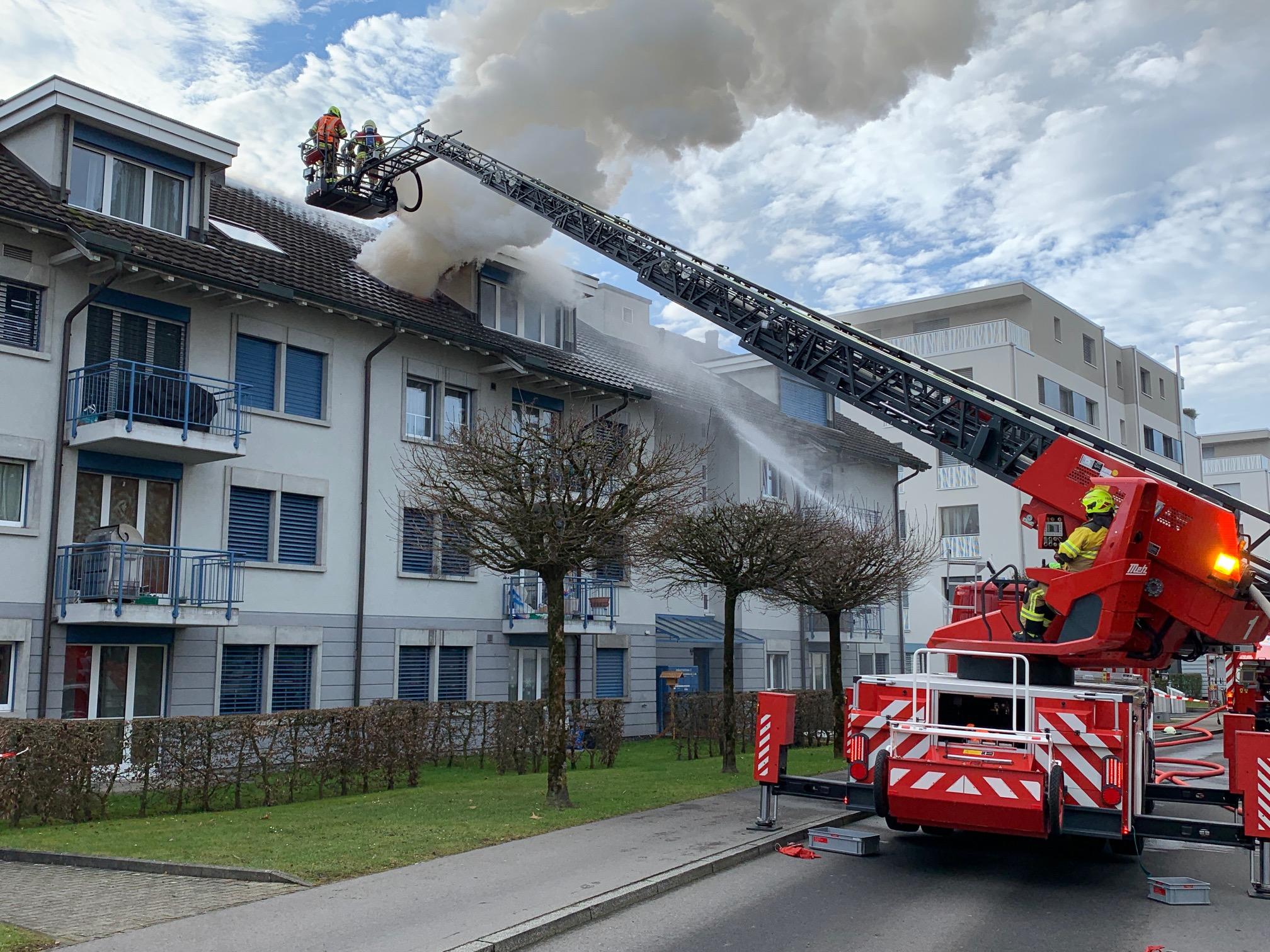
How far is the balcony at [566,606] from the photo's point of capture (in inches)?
892

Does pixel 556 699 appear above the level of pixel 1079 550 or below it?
below

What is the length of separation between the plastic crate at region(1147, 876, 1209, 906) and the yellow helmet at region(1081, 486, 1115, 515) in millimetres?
2919

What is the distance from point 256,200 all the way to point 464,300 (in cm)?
464

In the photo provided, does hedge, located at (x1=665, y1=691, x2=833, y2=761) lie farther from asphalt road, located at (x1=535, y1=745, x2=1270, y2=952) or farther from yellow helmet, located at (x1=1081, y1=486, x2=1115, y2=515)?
yellow helmet, located at (x1=1081, y1=486, x2=1115, y2=515)

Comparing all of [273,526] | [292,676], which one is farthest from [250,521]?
[292,676]

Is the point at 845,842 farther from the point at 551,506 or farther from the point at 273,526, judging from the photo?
the point at 273,526

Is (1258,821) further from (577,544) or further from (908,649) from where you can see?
(908,649)

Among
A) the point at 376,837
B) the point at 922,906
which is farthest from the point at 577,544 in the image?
the point at 922,906

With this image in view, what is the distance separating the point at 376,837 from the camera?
35.2ft

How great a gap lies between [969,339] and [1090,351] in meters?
10.1

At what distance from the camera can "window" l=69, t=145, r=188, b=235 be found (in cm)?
1784

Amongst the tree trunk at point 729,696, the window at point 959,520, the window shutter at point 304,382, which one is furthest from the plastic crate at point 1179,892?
the window at point 959,520

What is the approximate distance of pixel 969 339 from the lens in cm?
4738

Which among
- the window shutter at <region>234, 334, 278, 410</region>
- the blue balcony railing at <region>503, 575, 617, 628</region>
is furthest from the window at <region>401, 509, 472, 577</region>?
the window shutter at <region>234, 334, 278, 410</region>
